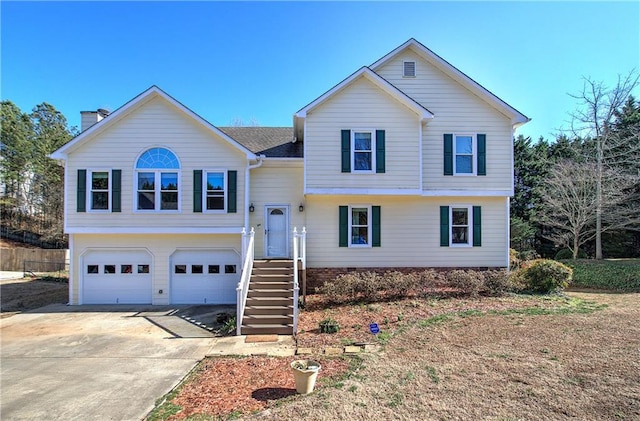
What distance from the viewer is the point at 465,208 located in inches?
555

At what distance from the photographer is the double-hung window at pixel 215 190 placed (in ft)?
42.7

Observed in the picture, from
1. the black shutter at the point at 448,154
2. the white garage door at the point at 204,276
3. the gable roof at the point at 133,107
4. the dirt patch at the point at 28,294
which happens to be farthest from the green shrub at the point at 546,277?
the dirt patch at the point at 28,294

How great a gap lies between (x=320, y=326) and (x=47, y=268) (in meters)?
26.1

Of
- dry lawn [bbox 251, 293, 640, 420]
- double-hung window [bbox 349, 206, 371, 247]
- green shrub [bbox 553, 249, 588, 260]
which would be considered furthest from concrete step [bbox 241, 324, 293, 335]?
green shrub [bbox 553, 249, 588, 260]

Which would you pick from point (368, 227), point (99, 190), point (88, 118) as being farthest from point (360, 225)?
point (88, 118)

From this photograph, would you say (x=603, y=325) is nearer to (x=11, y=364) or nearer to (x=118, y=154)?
(x=11, y=364)

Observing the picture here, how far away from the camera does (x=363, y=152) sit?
13219mm

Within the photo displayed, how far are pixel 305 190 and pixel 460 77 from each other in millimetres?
7774

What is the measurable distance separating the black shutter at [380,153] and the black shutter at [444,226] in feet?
10.2

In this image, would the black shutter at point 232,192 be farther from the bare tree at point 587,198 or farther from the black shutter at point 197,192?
the bare tree at point 587,198

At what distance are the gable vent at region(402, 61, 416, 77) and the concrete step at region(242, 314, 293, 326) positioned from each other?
1077cm

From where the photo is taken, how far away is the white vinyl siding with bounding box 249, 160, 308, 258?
1376 cm

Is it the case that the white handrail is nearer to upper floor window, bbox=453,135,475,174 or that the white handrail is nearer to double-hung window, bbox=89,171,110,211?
double-hung window, bbox=89,171,110,211

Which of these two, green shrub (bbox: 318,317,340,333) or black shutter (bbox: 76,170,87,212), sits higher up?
black shutter (bbox: 76,170,87,212)
